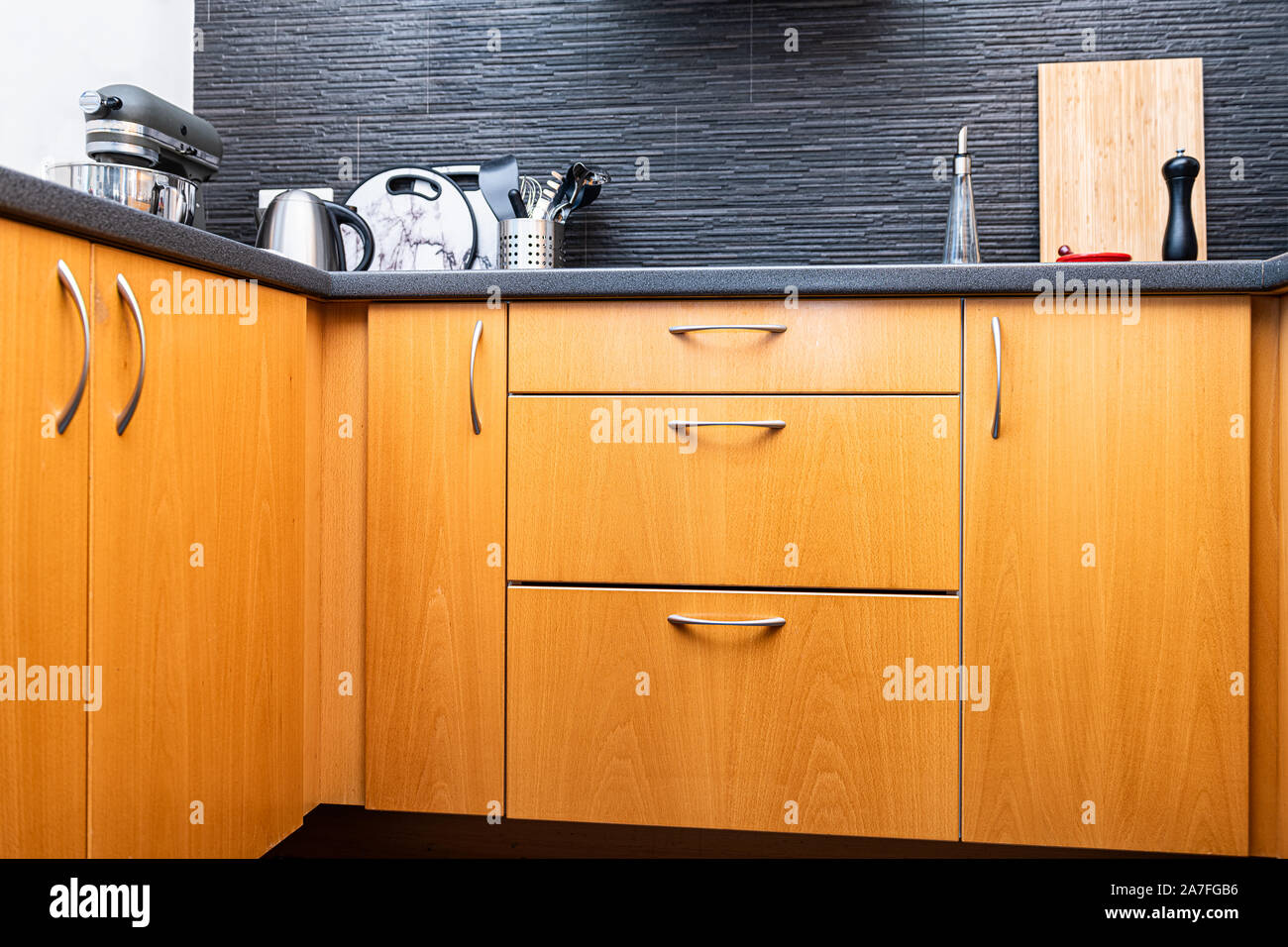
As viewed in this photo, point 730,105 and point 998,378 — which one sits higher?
point 730,105

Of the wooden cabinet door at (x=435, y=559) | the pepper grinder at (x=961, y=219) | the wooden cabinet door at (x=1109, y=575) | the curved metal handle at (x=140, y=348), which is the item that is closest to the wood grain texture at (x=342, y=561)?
the wooden cabinet door at (x=435, y=559)

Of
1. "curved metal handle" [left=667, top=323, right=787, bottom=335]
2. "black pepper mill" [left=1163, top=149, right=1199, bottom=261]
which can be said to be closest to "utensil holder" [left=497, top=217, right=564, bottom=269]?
"curved metal handle" [left=667, top=323, right=787, bottom=335]

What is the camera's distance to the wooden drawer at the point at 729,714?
4.11 feet

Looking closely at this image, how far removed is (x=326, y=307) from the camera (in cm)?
138

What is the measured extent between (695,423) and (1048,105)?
1055 mm

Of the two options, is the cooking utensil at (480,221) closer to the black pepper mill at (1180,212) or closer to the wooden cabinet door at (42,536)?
the wooden cabinet door at (42,536)

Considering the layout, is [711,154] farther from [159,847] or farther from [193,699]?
[159,847]

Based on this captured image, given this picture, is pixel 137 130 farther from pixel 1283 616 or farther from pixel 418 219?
pixel 1283 616

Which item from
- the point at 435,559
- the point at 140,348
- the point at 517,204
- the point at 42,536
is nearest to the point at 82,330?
the point at 140,348

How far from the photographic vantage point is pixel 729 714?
128 cm

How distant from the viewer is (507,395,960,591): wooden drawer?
126 centimetres

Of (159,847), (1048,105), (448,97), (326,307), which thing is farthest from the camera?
(448,97)

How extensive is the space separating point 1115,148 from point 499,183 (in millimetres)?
1188
